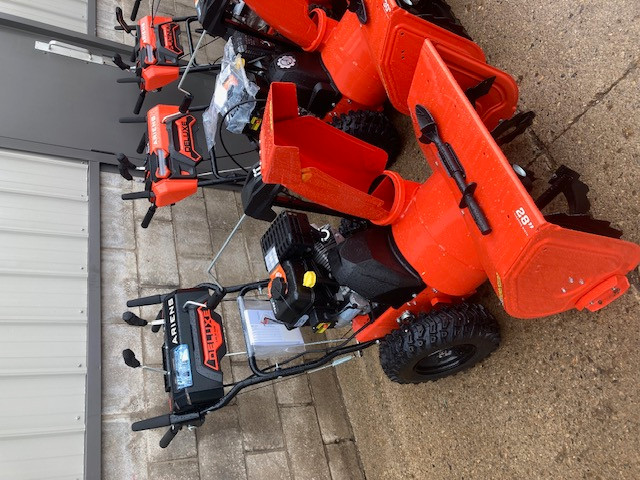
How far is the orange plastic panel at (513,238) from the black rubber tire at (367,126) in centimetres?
120

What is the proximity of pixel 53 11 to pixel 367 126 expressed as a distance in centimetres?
289

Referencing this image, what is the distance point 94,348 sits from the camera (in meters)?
2.69

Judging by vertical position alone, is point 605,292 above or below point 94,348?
above

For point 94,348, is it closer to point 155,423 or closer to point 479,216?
point 155,423

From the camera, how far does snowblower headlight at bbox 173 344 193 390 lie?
2.25 meters

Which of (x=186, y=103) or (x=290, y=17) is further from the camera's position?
(x=186, y=103)

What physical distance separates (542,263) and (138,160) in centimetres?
295

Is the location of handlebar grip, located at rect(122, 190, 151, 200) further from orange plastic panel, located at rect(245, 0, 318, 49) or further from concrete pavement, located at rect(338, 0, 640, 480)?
concrete pavement, located at rect(338, 0, 640, 480)

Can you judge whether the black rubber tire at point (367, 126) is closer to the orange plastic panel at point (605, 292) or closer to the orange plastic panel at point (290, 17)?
the orange plastic panel at point (290, 17)

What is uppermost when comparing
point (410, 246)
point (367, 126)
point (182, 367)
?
point (410, 246)

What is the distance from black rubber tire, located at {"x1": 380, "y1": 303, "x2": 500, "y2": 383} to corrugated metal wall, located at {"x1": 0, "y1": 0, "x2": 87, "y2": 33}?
366 cm

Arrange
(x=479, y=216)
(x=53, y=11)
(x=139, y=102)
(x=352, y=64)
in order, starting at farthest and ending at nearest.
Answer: (x=53, y=11) < (x=139, y=102) < (x=352, y=64) < (x=479, y=216)

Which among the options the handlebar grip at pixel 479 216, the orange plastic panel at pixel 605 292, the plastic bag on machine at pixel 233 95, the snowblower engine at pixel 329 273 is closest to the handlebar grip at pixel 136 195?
the plastic bag on machine at pixel 233 95

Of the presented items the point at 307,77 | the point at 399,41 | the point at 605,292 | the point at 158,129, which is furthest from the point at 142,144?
the point at 605,292
